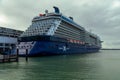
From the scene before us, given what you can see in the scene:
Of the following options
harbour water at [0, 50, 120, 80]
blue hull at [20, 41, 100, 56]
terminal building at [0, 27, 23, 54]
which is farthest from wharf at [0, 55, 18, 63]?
terminal building at [0, 27, 23, 54]

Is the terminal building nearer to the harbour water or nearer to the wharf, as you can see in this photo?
the wharf

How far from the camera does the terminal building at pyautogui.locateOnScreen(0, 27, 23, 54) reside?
79.7 metres

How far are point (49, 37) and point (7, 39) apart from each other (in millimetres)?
31117

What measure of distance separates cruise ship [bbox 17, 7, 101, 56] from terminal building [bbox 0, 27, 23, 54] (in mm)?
16252

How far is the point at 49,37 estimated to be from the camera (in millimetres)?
58250

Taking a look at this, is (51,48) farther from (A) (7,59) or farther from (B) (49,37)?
(A) (7,59)

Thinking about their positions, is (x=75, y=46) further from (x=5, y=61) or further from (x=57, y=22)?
(x=5, y=61)

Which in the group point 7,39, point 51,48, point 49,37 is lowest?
point 51,48

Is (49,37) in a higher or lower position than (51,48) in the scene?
higher

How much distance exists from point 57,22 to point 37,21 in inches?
354

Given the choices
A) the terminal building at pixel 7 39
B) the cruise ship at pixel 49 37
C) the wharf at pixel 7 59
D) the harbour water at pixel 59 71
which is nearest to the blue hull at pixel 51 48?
the cruise ship at pixel 49 37

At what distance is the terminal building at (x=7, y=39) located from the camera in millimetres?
79688

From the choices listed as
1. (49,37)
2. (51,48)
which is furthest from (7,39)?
(49,37)

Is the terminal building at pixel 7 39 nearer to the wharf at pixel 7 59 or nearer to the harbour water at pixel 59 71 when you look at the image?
the wharf at pixel 7 59
